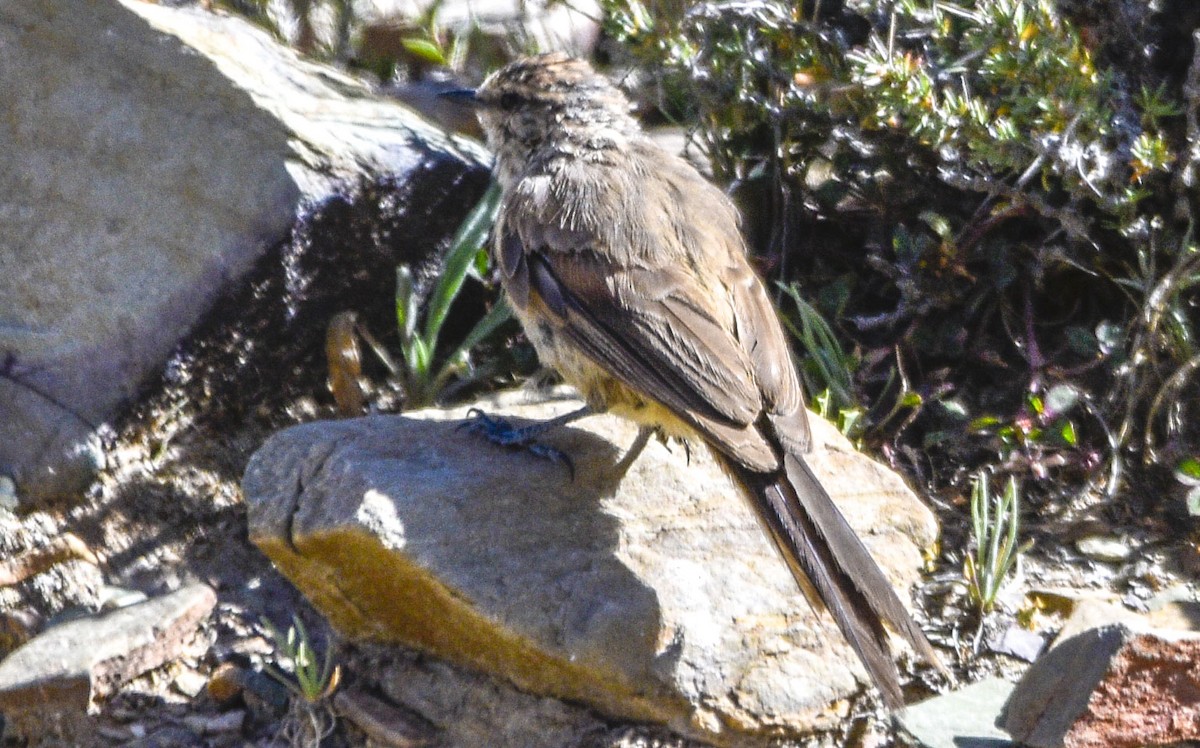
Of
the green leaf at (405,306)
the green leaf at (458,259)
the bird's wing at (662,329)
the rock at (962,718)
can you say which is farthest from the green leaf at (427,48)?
the rock at (962,718)

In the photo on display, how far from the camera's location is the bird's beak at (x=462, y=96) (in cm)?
536

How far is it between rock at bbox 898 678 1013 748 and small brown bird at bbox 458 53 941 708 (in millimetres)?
329

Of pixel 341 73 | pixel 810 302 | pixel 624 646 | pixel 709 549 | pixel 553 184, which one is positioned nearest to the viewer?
pixel 624 646

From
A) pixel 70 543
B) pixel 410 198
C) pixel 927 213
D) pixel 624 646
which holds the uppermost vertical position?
pixel 927 213

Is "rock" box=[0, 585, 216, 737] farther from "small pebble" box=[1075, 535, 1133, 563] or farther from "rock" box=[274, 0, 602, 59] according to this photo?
"rock" box=[274, 0, 602, 59]

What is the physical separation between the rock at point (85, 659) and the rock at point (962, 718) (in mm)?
2175

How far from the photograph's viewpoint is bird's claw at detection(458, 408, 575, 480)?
444 cm

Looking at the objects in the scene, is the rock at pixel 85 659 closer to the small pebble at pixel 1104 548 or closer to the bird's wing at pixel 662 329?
the bird's wing at pixel 662 329

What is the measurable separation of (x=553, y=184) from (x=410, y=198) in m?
0.74

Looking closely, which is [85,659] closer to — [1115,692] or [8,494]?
[8,494]

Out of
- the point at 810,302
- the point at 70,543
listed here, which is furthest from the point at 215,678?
the point at 810,302

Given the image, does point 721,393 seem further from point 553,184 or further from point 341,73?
point 341,73

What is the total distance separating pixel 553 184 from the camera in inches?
191

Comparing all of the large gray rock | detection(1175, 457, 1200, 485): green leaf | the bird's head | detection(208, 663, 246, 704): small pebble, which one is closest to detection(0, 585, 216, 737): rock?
detection(208, 663, 246, 704): small pebble
